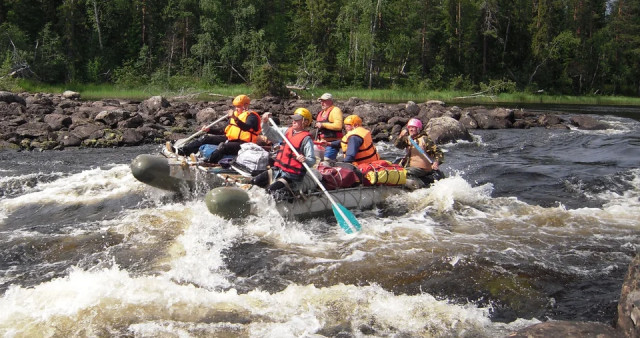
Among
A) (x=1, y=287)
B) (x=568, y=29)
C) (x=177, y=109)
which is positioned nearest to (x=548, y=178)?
(x=1, y=287)

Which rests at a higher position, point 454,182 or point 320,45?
point 320,45

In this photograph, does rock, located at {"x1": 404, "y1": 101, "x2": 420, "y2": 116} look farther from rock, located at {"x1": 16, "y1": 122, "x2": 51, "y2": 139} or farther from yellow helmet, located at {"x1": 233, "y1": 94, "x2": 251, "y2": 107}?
rock, located at {"x1": 16, "y1": 122, "x2": 51, "y2": 139}

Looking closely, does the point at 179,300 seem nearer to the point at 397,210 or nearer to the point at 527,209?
the point at 397,210

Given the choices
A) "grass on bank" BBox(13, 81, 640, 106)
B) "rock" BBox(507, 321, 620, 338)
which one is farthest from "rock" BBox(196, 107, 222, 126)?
"rock" BBox(507, 321, 620, 338)

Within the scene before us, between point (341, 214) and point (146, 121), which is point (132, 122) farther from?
point (341, 214)

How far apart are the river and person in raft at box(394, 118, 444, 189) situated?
0.86 ft

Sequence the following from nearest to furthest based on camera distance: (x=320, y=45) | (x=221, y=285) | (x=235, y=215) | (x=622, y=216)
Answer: (x=221, y=285), (x=235, y=215), (x=622, y=216), (x=320, y=45)

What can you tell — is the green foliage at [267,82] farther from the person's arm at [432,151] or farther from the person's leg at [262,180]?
the person's leg at [262,180]

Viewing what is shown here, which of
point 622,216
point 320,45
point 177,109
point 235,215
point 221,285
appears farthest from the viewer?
point 320,45

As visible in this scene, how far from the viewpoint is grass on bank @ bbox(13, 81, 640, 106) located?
1251 inches

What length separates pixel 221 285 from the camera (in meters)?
6.33

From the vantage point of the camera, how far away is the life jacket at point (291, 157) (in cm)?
833

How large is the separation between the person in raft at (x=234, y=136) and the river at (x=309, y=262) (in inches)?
39.7

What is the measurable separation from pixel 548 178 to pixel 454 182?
3630mm
